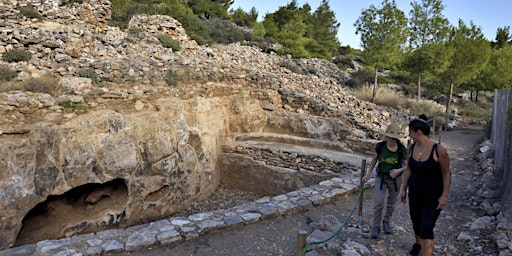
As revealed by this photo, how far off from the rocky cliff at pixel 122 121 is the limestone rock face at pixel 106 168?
2 centimetres

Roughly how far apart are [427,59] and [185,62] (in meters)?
12.3

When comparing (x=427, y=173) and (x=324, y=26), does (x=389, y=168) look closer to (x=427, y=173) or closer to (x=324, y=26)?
(x=427, y=173)

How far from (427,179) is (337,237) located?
1676 millimetres

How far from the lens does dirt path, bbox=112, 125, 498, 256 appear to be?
4000 mm

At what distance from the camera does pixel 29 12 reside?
34.4 feet

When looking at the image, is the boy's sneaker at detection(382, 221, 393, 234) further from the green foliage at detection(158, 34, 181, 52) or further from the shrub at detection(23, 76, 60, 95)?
the green foliage at detection(158, 34, 181, 52)

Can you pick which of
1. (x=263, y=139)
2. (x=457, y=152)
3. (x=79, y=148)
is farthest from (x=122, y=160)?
(x=457, y=152)

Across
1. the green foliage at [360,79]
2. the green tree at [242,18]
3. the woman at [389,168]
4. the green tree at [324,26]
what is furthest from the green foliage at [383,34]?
the green tree at [242,18]

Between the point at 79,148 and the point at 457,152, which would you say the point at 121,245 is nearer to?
the point at 79,148

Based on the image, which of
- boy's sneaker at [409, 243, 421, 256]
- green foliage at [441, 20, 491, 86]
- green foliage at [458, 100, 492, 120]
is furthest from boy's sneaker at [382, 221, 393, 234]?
green foliage at [458, 100, 492, 120]

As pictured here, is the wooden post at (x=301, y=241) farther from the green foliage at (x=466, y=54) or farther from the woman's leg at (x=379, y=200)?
the green foliage at (x=466, y=54)

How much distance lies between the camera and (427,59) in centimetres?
1558

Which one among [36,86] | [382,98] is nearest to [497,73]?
[382,98]

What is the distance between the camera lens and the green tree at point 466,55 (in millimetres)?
14578
